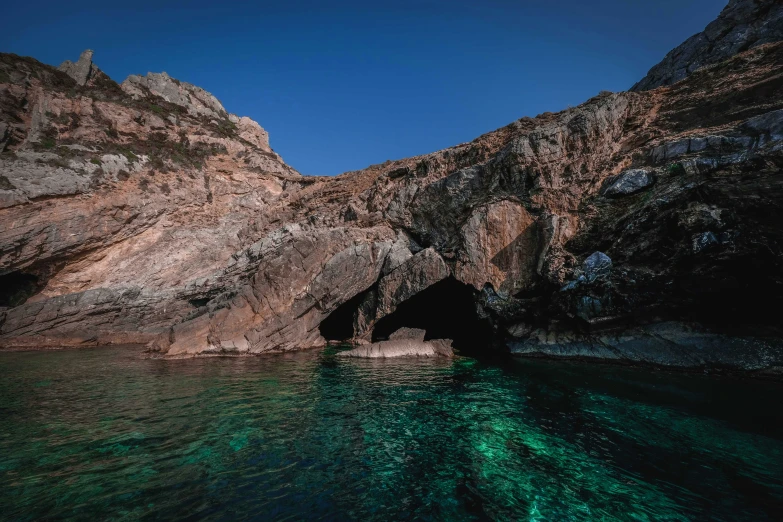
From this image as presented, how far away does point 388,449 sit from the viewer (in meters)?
8.95

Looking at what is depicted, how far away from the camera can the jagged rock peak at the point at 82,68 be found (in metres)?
44.5

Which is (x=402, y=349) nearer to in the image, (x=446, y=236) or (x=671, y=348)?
(x=446, y=236)

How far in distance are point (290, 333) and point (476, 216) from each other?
17875 mm

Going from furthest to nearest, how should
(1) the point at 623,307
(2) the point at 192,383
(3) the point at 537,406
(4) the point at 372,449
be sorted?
(1) the point at 623,307
(2) the point at 192,383
(3) the point at 537,406
(4) the point at 372,449

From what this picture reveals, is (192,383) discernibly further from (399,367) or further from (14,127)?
(14,127)

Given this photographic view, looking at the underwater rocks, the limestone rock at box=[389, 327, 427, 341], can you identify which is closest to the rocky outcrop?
the limestone rock at box=[389, 327, 427, 341]

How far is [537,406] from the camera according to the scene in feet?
41.6

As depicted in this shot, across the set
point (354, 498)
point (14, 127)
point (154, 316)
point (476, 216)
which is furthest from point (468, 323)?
point (14, 127)

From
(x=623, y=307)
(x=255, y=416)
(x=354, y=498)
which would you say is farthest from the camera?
(x=623, y=307)

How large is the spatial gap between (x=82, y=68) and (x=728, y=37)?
84461mm

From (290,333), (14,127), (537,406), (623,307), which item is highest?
(14,127)

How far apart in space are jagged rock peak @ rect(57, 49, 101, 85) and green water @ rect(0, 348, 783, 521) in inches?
1955

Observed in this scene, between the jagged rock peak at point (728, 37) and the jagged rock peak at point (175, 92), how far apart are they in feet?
236

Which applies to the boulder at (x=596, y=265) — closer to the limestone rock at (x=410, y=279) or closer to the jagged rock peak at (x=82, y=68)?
the limestone rock at (x=410, y=279)
